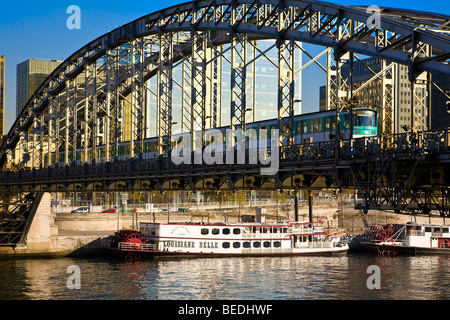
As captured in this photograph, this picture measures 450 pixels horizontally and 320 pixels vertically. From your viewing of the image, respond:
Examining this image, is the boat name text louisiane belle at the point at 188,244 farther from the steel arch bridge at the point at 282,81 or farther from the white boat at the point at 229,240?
the steel arch bridge at the point at 282,81

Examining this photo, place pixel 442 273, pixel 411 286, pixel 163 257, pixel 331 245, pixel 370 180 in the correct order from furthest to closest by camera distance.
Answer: pixel 331 245
pixel 163 257
pixel 442 273
pixel 411 286
pixel 370 180

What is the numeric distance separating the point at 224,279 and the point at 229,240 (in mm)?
21794

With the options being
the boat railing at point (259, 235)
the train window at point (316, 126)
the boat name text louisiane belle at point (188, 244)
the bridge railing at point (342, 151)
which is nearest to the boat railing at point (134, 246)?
the boat name text louisiane belle at point (188, 244)

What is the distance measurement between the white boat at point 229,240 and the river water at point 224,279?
2420 millimetres

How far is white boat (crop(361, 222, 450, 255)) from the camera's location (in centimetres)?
8238

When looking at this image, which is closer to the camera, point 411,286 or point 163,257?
point 411,286

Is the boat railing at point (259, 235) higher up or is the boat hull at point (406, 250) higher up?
the boat railing at point (259, 235)

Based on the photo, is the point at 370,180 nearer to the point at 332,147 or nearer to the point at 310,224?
the point at 332,147

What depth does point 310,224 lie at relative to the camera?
80.4 metres

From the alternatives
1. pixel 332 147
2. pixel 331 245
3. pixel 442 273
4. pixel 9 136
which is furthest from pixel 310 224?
pixel 332 147

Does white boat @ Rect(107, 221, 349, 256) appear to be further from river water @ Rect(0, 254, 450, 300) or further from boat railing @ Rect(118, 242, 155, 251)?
river water @ Rect(0, 254, 450, 300)

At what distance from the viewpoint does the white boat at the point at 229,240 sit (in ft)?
245

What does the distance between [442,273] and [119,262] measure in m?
28.8

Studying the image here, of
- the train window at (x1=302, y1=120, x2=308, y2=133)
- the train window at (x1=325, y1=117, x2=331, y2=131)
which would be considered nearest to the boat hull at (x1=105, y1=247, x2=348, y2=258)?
the train window at (x1=302, y1=120, x2=308, y2=133)
